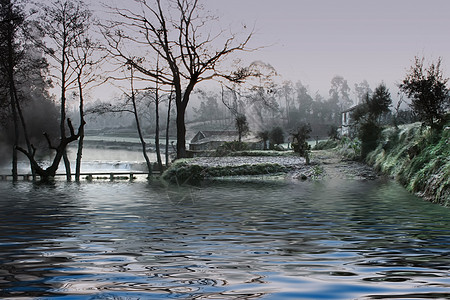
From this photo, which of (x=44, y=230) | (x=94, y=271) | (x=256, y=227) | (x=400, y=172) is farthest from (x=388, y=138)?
(x=94, y=271)

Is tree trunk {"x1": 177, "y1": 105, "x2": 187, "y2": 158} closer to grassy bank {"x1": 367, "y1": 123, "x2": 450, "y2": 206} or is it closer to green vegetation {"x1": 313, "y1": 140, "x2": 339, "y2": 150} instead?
grassy bank {"x1": 367, "y1": 123, "x2": 450, "y2": 206}

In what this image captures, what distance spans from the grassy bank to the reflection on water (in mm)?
2824

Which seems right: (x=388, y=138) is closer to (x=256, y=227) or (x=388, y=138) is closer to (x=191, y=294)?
(x=256, y=227)

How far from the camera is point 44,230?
8.13m

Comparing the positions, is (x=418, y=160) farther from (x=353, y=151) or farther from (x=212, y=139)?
(x=212, y=139)

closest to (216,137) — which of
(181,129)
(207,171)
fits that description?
(181,129)

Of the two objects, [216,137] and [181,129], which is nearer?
[181,129]

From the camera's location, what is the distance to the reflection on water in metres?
3.99

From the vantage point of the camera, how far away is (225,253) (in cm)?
580

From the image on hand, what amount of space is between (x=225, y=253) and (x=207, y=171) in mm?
23933

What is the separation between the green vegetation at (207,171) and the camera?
92.6 feet

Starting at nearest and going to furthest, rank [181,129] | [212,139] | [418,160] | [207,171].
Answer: [418,160] < [207,171] < [181,129] < [212,139]

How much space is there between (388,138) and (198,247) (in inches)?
995

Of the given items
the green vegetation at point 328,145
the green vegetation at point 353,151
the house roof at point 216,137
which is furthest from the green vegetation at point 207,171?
the house roof at point 216,137
